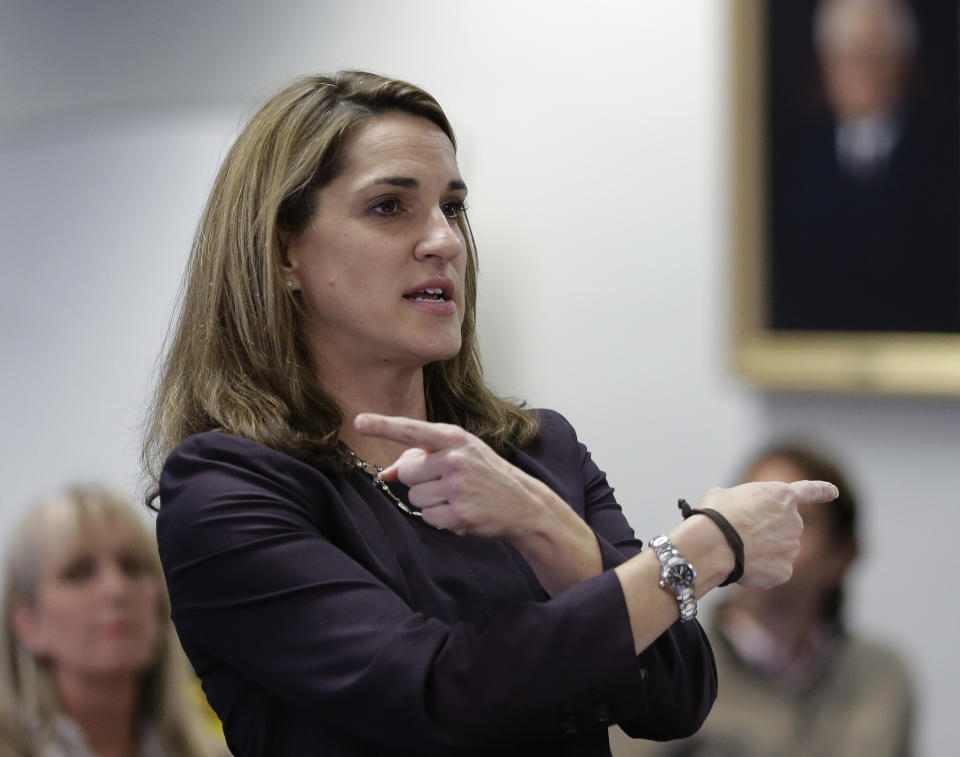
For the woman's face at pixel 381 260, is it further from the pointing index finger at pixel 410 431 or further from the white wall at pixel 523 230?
the white wall at pixel 523 230

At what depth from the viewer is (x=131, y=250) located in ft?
11.9

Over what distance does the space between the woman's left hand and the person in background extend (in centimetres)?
148

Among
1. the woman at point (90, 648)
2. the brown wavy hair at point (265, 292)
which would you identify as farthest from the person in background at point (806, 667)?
the brown wavy hair at point (265, 292)

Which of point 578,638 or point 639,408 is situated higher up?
point 578,638

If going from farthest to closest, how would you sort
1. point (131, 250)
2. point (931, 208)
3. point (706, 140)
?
point (131, 250) < point (706, 140) < point (931, 208)

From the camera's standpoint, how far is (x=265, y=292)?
5.17 feet

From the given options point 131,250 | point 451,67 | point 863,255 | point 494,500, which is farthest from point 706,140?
point 494,500

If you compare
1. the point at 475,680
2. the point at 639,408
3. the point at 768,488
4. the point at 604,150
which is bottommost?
the point at 639,408

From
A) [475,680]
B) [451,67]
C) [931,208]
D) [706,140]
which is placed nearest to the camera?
[475,680]

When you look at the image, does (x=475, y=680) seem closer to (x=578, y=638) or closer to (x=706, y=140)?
(x=578, y=638)

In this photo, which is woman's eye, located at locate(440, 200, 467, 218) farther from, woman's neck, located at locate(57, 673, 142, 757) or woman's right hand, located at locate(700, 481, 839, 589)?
woman's neck, located at locate(57, 673, 142, 757)

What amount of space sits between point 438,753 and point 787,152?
1980 millimetres

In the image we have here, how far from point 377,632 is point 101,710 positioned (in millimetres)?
1678

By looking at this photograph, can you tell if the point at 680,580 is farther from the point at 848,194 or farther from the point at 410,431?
the point at 848,194
